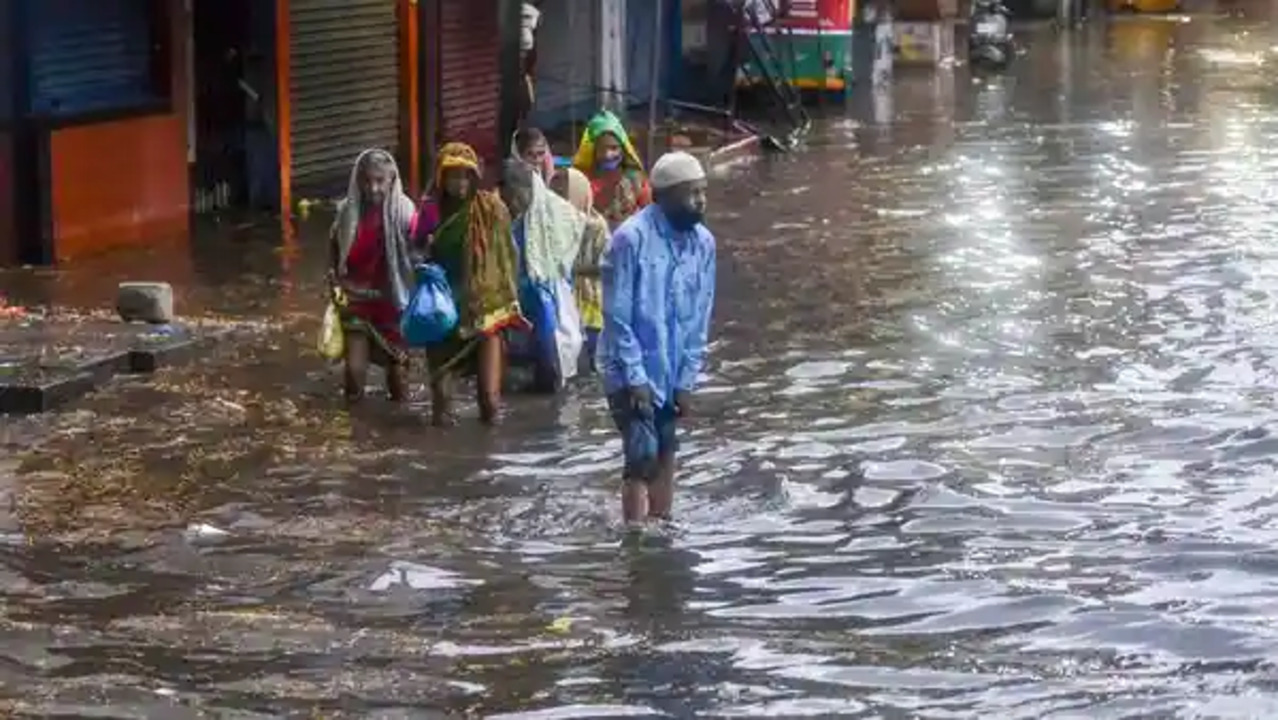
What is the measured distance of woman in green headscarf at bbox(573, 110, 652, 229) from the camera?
12539 mm

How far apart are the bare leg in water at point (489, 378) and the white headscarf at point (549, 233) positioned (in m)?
0.50

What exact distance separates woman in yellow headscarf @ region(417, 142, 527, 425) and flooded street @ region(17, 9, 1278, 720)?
283 millimetres

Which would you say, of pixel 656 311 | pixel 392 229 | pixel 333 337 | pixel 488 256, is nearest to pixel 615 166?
pixel 488 256

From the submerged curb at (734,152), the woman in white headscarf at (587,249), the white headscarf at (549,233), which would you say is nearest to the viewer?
the white headscarf at (549,233)

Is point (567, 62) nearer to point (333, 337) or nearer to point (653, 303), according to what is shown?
point (333, 337)

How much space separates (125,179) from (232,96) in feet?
8.00

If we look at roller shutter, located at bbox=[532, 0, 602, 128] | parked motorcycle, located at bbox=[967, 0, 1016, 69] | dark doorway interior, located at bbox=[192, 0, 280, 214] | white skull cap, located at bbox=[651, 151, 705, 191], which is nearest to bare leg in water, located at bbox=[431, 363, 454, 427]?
white skull cap, located at bbox=[651, 151, 705, 191]

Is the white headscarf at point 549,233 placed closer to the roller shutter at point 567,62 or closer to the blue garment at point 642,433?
the blue garment at point 642,433

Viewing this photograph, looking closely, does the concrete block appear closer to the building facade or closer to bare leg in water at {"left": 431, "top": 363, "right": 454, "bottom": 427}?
bare leg in water at {"left": 431, "top": 363, "right": 454, "bottom": 427}

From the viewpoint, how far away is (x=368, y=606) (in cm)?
852

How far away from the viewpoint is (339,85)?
2148 centimetres

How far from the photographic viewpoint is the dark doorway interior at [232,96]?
2009 cm

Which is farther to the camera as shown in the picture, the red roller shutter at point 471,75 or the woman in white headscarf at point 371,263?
the red roller shutter at point 471,75

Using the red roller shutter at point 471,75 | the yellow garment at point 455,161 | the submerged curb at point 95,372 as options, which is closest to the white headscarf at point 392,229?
the yellow garment at point 455,161
